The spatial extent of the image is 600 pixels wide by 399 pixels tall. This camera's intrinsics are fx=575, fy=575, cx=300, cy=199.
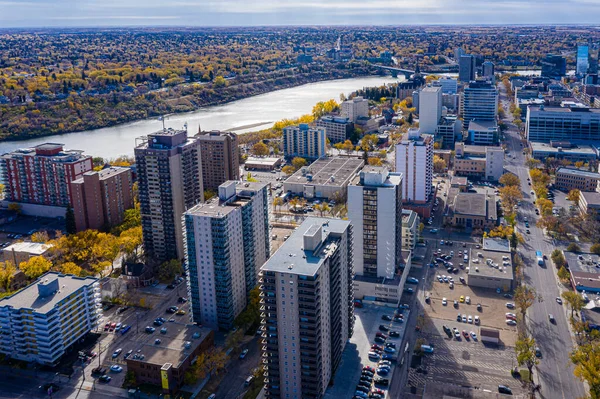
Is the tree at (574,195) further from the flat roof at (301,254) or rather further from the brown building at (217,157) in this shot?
the flat roof at (301,254)

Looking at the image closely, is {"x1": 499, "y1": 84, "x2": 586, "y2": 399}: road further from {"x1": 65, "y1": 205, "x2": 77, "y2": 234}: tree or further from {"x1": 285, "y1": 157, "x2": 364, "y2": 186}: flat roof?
{"x1": 65, "y1": 205, "x2": 77, "y2": 234}: tree

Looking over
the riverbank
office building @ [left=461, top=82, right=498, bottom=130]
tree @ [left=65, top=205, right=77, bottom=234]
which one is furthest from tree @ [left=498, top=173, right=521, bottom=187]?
the riverbank


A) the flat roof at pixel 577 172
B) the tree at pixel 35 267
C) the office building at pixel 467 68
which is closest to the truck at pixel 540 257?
the flat roof at pixel 577 172

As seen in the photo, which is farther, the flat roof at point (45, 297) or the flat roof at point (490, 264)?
the flat roof at point (490, 264)

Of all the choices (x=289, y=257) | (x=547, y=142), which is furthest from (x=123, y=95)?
(x=289, y=257)

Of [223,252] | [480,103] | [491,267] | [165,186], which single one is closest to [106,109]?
[480,103]
